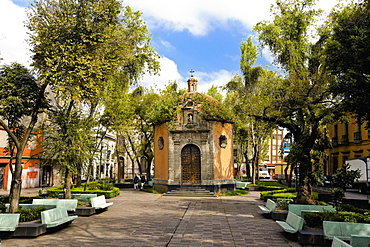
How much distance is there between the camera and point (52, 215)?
1080 cm

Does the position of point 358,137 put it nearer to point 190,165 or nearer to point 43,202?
point 190,165

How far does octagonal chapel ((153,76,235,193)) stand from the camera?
24.6 meters

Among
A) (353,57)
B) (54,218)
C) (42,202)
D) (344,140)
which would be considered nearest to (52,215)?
(54,218)

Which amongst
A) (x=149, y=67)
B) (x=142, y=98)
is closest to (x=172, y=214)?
(x=149, y=67)

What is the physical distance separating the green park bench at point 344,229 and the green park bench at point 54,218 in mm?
8340

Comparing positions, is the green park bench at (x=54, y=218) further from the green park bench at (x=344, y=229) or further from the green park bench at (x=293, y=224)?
the green park bench at (x=344, y=229)

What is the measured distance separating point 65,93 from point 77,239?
18.6 feet

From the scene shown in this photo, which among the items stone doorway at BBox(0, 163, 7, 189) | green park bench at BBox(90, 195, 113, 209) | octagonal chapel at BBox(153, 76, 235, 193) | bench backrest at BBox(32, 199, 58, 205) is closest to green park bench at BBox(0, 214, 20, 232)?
bench backrest at BBox(32, 199, 58, 205)

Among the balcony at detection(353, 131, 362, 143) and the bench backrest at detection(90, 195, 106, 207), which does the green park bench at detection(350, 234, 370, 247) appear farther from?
the balcony at detection(353, 131, 362, 143)

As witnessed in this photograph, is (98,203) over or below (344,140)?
below

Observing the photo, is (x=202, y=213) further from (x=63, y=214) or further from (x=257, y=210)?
(x=63, y=214)

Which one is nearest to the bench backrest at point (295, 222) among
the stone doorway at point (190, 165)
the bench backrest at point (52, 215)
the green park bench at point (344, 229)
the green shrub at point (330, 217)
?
the green shrub at point (330, 217)

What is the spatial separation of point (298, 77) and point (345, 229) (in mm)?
10181

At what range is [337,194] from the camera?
11.1m
